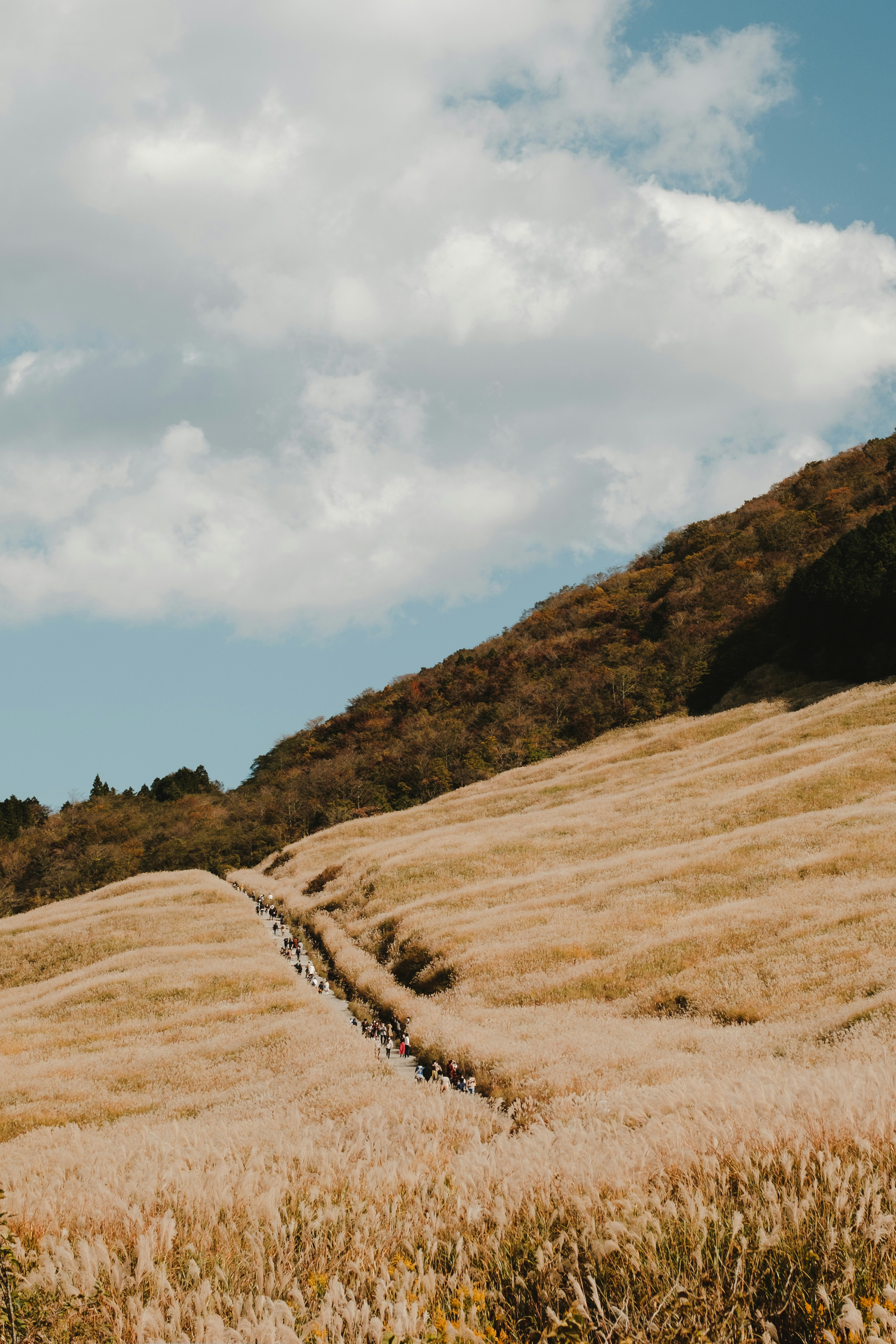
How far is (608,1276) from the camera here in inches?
193

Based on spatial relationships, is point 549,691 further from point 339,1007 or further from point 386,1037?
point 386,1037

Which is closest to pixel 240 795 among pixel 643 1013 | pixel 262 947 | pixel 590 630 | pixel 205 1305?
pixel 590 630

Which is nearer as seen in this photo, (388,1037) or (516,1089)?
(516,1089)

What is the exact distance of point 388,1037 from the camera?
87.7 feet

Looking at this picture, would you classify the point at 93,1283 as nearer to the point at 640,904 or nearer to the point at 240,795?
the point at 640,904

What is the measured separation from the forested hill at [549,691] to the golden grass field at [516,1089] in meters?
28.2

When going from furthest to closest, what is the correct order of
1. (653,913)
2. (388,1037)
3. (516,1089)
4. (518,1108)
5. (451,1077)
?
(653,913) < (388,1037) < (451,1077) < (516,1089) < (518,1108)

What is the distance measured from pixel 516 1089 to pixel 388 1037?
10.2 m

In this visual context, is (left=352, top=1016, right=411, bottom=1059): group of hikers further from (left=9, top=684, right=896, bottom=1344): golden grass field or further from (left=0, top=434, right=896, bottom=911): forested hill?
(left=0, top=434, right=896, bottom=911): forested hill

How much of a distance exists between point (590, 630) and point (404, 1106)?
111 meters

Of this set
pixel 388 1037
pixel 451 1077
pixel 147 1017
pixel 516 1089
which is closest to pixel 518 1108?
pixel 516 1089

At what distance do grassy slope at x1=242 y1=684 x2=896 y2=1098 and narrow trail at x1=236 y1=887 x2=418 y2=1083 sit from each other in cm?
109

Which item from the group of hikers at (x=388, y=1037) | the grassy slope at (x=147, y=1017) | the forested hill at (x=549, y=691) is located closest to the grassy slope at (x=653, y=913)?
the group of hikers at (x=388, y=1037)

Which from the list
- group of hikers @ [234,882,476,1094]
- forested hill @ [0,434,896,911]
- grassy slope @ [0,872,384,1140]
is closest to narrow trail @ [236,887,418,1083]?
group of hikers @ [234,882,476,1094]
